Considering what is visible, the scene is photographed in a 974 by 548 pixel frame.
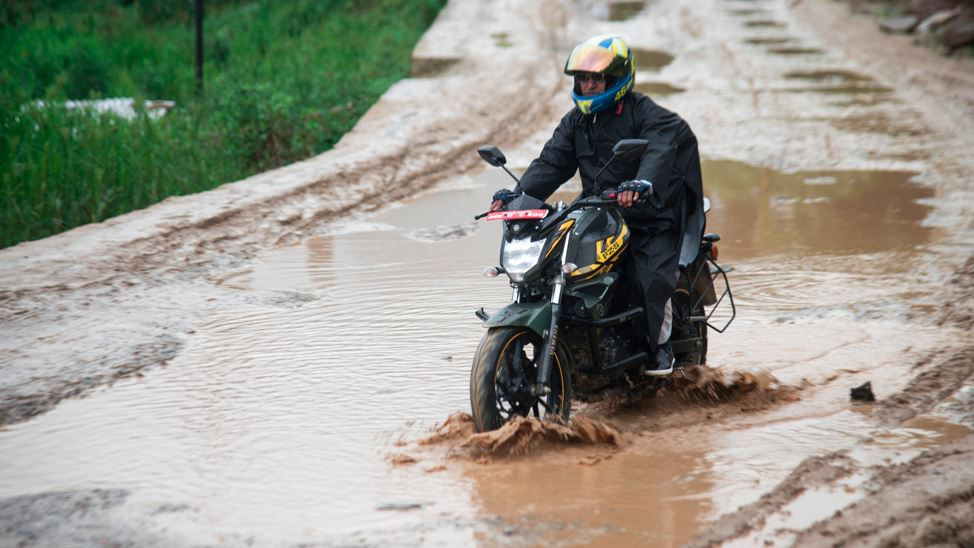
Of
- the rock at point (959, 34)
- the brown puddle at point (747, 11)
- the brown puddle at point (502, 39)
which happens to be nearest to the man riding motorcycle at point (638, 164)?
the brown puddle at point (502, 39)

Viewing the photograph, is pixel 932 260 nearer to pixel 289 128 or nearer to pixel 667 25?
pixel 289 128

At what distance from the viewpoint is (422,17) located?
83.8ft

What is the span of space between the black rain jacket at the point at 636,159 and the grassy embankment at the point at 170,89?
5.37 metres

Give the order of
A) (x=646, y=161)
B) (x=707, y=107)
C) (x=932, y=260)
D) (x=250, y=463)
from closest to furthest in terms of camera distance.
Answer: (x=250, y=463), (x=646, y=161), (x=932, y=260), (x=707, y=107)

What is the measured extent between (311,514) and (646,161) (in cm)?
228

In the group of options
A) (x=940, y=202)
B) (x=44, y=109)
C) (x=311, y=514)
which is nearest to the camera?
(x=311, y=514)

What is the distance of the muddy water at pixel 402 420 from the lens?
4.35 metres

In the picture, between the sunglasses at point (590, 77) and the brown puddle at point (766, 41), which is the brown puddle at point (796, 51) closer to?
the brown puddle at point (766, 41)

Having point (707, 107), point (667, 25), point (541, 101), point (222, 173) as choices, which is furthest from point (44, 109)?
point (667, 25)

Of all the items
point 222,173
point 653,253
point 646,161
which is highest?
point 646,161

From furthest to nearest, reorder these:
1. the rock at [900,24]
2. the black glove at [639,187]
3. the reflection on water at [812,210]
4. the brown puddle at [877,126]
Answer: the rock at [900,24]
the brown puddle at [877,126]
the reflection on water at [812,210]
the black glove at [639,187]

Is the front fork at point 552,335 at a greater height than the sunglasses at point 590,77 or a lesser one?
lesser

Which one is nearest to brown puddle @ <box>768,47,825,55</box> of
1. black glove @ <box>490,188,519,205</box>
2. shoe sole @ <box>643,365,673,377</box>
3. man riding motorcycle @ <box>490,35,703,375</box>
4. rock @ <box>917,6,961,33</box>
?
rock @ <box>917,6,961,33</box>

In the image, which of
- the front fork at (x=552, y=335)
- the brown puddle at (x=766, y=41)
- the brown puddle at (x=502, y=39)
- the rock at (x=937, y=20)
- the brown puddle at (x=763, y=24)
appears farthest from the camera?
the brown puddle at (x=763, y=24)
